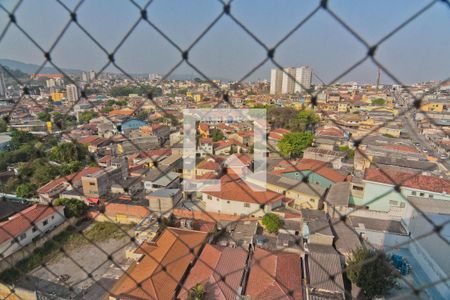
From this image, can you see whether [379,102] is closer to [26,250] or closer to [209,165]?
[209,165]

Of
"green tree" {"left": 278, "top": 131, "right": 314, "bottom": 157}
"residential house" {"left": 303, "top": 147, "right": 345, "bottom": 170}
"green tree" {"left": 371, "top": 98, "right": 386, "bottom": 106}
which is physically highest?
"green tree" {"left": 371, "top": 98, "right": 386, "bottom": 106}

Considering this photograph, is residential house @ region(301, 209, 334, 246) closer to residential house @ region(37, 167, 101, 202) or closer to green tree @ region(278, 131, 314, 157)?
green tree @ region(278, 131, 314, 157)

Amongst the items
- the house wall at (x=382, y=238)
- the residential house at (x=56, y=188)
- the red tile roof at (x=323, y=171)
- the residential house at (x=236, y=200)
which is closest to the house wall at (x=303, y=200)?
the residential house at (x=236, y=200)

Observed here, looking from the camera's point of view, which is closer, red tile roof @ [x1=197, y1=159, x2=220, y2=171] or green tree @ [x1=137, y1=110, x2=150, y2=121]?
red tile roof @ [x1=197, y1=159, x2=220, y2=171]

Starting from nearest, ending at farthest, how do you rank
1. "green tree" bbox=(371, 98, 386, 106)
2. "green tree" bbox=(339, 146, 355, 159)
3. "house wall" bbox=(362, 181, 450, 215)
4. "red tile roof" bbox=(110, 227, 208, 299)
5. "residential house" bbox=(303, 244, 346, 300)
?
"residential house" bbox=(303, 244, 346, 300) → "red tile roof" bbox=(110, 227, 208, 299) → "house wall" bbox=(362, 181, 450, 215) → "green tree" bbox=(339, 146, 355, 159) → "green tree" bbox=(371, 98, 386, 106)

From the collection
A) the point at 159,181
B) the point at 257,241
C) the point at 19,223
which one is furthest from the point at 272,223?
the point at 19,223

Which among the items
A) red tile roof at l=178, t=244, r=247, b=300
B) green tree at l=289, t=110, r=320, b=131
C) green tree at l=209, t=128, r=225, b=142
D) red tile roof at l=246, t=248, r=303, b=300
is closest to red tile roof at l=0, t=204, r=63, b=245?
red tile roof at l=178, t=244, r=247, b=300

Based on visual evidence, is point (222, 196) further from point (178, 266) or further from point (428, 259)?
point (428, 259)
